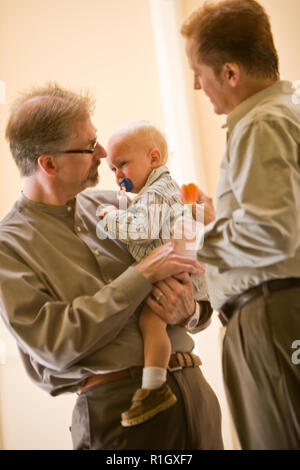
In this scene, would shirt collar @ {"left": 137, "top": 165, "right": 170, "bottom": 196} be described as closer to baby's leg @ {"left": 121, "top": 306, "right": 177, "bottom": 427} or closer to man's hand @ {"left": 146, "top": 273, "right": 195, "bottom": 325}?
man's hand @ {"left": 146, "top": 273, "right": 195, "bottom": 325}

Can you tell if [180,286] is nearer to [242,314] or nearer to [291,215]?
[242,314]

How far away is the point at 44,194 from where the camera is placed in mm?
1957

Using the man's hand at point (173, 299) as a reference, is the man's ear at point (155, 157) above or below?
above

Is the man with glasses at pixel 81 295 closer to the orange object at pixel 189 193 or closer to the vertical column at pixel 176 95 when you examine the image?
the orange object at pixel 189 193

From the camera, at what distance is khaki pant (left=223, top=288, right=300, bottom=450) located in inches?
48.7

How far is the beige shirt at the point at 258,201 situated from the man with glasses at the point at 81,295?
0.44m

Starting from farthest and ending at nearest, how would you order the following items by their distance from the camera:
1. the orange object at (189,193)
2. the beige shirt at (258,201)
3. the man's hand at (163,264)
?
the man's hand at (163,264) < the orange object at (189,193) < the beige shirt at (258,201)

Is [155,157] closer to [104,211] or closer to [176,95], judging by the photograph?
[104,211]

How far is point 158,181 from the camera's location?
1987mm

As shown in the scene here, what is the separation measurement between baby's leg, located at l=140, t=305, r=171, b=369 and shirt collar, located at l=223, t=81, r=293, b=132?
0.68m

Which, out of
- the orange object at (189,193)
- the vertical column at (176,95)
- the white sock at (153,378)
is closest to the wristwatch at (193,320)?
the white sock at (153,378)

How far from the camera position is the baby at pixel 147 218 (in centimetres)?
164

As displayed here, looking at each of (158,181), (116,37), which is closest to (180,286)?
(158,181)

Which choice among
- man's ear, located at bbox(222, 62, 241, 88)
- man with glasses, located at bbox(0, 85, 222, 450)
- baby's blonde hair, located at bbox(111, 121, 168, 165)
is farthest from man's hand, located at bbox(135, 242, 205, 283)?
man's ear, located at bbox(222, 62, 241, 88)
